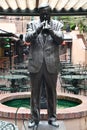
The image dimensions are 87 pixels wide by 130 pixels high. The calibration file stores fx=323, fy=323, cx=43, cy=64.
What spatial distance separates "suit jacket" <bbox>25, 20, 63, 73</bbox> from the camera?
546 centimetres

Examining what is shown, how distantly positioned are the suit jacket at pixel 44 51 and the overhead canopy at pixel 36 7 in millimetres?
3327

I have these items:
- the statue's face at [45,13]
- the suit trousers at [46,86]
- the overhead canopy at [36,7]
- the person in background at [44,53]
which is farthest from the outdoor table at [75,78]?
the statue's face at [45,13]

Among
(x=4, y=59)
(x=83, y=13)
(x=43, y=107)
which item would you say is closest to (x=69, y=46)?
(x=4, y=59)

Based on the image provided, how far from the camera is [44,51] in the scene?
5.50 meters

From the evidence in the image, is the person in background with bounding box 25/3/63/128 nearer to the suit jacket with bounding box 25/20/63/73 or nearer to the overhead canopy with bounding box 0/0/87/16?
the suit jacket with bounding box 25/20/63/73

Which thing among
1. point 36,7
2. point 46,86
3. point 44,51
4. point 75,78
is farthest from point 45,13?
point 75,78

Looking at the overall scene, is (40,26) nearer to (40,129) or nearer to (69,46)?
(40,129)

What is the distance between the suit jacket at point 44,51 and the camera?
546cm

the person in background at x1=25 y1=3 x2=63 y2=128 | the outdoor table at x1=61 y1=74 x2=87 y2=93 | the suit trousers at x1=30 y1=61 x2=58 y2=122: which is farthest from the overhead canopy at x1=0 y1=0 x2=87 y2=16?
the suit trousers at x1=30 y1=61 x2=58 y2=122

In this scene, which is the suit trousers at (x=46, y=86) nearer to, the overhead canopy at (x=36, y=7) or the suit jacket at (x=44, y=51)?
the suit jacket at (x=44, y=51)

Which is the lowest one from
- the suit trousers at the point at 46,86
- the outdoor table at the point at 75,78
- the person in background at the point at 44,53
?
the outdoor table at the point at 75,78

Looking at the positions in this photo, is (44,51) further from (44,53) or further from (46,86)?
(46,86)

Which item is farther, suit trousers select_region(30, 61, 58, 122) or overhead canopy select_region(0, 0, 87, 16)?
overhead canopy select_region(0, 0, 87, 16)

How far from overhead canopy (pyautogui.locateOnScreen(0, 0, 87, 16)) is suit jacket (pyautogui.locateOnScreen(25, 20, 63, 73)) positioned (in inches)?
131
